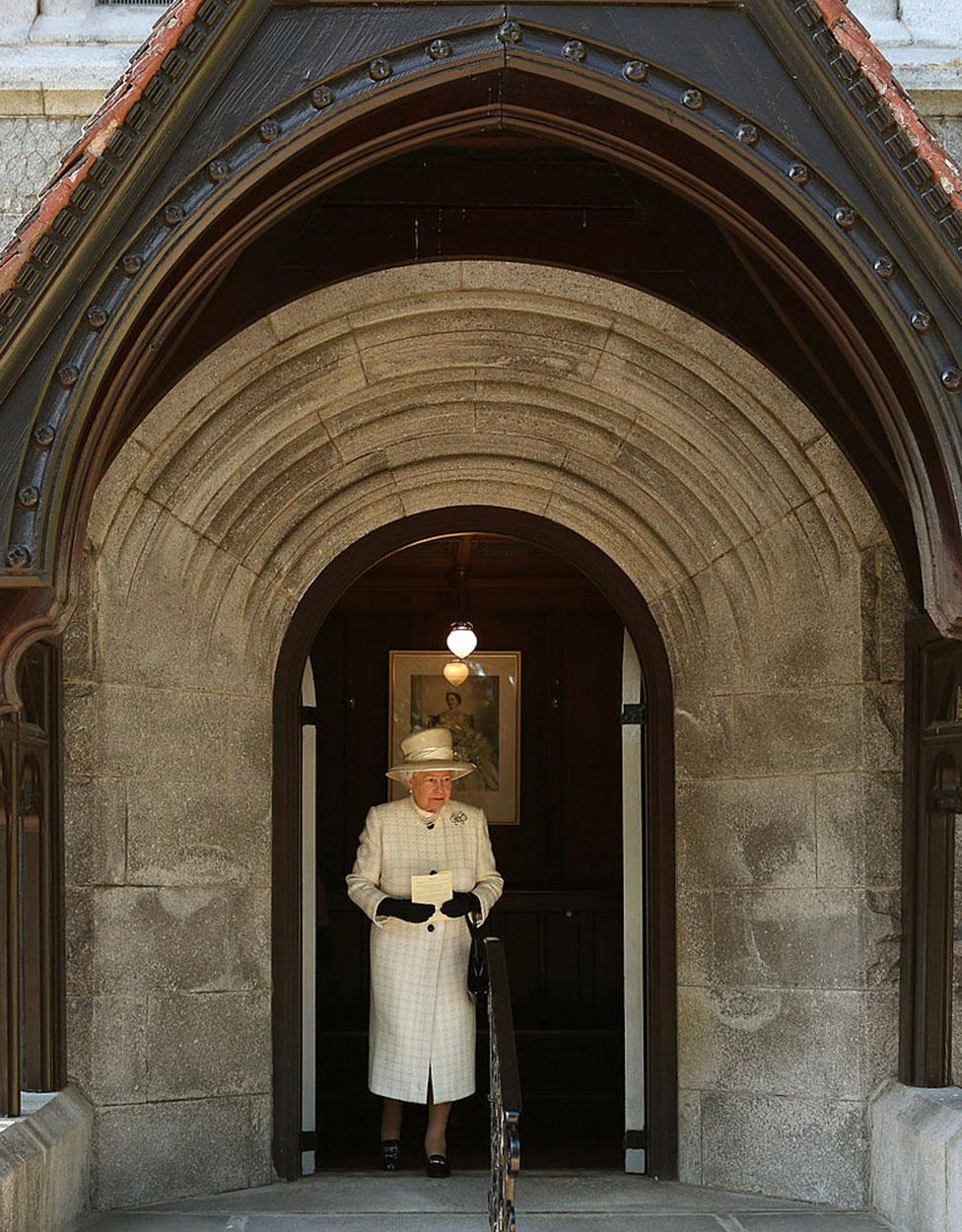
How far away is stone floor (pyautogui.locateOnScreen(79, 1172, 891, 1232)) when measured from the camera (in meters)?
5.37

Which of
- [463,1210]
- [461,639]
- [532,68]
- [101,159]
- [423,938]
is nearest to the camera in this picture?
[101,159]

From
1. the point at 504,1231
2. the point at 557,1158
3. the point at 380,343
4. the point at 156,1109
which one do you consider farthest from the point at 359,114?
the point at 557,1158

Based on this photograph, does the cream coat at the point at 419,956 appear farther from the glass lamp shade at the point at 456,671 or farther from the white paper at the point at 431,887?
the glass lamp shade at the point at 456,671

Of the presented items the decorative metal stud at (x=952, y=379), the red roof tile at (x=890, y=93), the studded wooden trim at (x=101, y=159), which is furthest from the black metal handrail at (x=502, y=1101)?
the red roof tile at (x=890, y=93)

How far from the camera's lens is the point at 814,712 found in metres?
5.88

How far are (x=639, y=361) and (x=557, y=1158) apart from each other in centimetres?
323

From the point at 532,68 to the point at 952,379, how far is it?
48.6 inches

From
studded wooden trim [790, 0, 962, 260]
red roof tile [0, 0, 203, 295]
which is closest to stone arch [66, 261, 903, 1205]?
red roof tile [0, 0, 203, 295]

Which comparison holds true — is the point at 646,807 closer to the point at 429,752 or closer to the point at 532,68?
the point at 429,752

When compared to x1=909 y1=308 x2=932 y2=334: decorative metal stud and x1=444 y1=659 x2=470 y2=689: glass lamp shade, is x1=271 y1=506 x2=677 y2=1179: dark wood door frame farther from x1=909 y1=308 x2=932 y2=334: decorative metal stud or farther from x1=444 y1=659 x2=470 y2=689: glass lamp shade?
x1=444 y1=659 x2=470 y2=689: glass lamp shade

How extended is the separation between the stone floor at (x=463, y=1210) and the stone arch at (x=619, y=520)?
164 millimetres

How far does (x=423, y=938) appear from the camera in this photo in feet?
20.4

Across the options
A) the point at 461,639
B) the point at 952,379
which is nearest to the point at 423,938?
the point at 461,639

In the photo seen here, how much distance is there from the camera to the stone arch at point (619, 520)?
5656 mm
